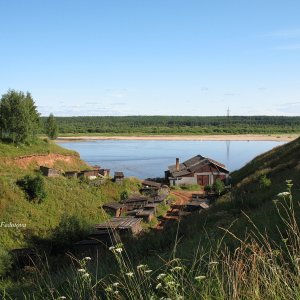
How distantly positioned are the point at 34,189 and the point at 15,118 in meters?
15.1

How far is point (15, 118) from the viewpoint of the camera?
46156 millimetres

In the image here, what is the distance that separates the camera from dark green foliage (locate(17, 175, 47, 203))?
33.8 meters

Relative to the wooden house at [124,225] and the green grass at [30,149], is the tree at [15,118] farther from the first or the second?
the wooden house at [124,225]

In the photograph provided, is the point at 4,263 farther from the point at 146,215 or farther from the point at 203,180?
the point at 203,180

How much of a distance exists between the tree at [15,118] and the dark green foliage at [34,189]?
1343 cm

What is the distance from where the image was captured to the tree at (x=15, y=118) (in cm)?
4625

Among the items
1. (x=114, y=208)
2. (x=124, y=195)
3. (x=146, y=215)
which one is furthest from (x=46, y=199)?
(x=124, y=195)

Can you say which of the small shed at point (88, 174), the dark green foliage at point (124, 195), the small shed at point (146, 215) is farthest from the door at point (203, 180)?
the small shed at point (146, 215)

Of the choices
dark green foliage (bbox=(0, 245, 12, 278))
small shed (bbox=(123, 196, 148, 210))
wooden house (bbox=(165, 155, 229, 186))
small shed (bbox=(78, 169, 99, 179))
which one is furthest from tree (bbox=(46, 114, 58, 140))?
dark green foliage (bbox=(0, 245, 12, 278))

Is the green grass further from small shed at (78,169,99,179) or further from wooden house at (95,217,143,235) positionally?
wooden house at (95,217,143,235)

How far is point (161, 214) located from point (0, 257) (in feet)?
67.5

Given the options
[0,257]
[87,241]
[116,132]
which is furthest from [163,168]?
[116,132]

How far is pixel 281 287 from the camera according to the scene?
375 centimetres

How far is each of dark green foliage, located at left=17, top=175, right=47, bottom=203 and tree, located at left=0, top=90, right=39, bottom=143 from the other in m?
13.4
